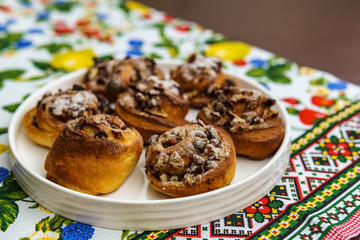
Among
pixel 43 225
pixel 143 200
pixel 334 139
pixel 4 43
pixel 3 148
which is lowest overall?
pixel 4 43

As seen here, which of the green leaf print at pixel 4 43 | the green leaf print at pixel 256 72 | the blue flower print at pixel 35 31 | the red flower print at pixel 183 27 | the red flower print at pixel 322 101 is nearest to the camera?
the red flower print at pixel 322 101

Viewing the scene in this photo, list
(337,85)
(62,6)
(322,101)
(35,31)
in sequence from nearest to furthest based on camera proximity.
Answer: (322,101) → (337,85) → (35,31) → (62,6)

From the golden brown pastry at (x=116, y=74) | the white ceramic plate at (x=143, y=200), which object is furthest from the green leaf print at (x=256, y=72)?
the white ceramic plate at (x=143, y=200)

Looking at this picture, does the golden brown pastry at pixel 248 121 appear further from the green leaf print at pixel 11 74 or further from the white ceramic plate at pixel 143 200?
the green leaf print at pixel 11 74

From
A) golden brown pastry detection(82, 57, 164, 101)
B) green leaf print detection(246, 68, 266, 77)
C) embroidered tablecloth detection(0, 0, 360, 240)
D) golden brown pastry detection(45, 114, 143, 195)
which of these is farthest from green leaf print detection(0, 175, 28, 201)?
green leaf print detection(246, 68, 266, 77)

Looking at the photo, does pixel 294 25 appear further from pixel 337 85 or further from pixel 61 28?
Result: pixel 61 28

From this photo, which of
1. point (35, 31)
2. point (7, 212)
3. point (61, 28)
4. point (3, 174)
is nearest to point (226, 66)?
point (61, 28)

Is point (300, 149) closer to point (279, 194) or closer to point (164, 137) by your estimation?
point (279, 194)
